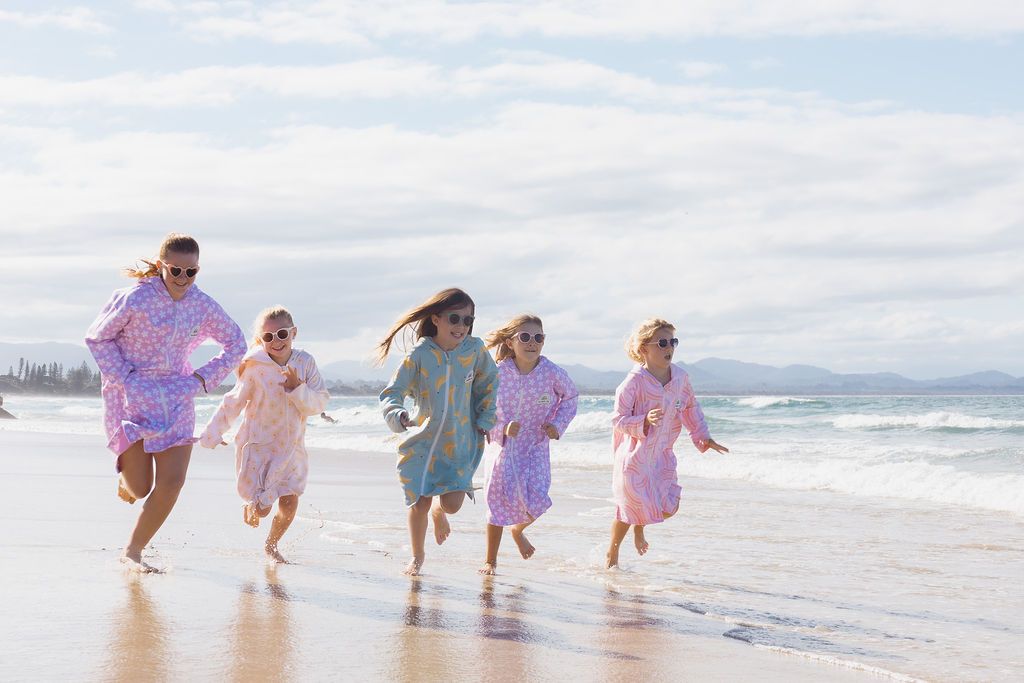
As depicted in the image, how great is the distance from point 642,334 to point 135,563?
3.44m

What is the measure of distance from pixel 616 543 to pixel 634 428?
74cm

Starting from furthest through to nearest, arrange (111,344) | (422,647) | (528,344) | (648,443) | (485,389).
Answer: (648,443) → (528,344) → (485,389) → (111,344) → (422,647)

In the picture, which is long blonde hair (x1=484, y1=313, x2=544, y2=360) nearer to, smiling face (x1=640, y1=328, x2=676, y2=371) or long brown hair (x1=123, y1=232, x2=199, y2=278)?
smiling face (x1=640, y1=328, x2=676, y2=371)

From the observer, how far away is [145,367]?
19.9ft

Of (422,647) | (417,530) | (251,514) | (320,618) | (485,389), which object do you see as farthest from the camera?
(251,514)

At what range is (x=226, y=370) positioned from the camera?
20.8 ft

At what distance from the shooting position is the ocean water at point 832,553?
17.7 ft

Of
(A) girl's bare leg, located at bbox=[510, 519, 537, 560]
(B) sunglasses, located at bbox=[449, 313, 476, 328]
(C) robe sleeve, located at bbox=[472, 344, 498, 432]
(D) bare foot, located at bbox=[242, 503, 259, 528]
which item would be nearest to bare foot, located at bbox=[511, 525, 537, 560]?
(A) girl's bare leg, located at bbox=[510, 519, 537, 560]

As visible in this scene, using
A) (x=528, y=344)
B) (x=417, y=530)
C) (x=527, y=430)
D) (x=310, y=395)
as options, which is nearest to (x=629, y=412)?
(x=527, y=430)

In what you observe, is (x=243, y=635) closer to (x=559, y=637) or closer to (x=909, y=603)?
(x=559, y=637)

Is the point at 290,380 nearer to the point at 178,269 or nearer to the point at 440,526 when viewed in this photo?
the point at 178,269

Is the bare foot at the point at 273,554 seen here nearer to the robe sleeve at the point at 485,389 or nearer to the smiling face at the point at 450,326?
the robe sleeve at the point at 485,389

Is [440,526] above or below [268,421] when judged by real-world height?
below

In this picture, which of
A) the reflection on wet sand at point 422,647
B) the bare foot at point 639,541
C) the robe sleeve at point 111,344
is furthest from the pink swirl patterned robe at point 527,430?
the robe sleeve at point 111,344
